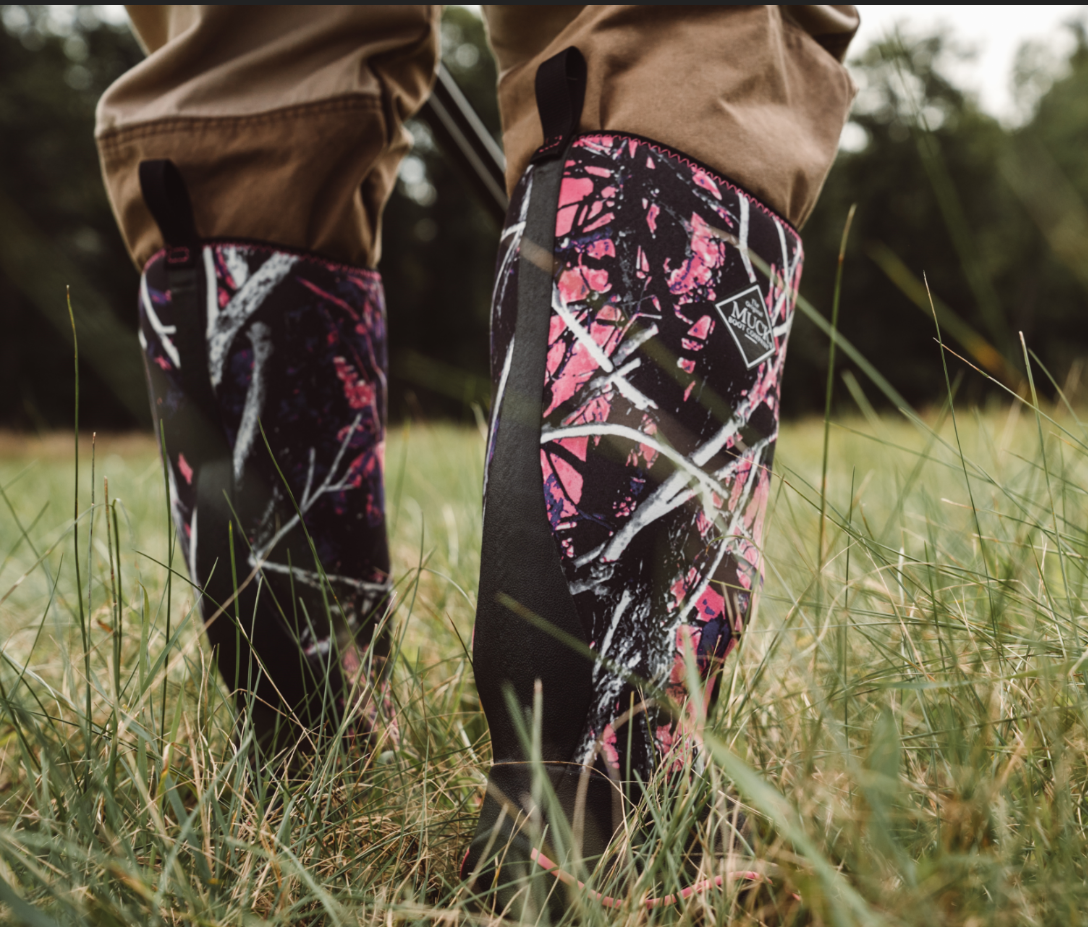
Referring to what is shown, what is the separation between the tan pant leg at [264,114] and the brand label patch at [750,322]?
1.18 feet

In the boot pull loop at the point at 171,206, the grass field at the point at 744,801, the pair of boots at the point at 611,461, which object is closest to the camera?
the grass field at the point at 744,801

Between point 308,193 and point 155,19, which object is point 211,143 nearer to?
point 308,193

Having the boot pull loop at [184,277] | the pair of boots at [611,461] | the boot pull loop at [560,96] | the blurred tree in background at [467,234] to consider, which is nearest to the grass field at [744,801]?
the pair of boots at [611,461]

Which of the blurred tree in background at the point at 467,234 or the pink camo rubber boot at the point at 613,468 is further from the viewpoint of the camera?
the blurred tree in background at the point at 467,234

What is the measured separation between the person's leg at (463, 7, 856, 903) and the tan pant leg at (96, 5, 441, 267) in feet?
0.70

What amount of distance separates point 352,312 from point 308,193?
109 millimetres

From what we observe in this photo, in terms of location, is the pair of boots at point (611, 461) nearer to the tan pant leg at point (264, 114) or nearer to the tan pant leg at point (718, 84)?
the tan pant leg at point (718, 84)

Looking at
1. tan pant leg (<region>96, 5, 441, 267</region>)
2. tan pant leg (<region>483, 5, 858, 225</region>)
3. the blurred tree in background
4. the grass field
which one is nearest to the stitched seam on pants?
tan pant leg (<region>96, 5, 441, 267</region>)

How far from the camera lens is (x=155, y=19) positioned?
2.40 ft

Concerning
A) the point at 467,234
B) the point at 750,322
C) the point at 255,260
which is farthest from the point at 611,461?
the point at 467,234

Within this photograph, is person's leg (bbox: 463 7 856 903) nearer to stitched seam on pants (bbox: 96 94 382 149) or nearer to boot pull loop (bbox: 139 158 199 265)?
stitched seam on pants (bbox: 96 94 382 149)

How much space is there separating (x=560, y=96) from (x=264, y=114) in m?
0.28

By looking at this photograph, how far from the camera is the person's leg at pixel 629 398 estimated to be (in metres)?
0.49

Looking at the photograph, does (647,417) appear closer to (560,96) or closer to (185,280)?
(560,96)
